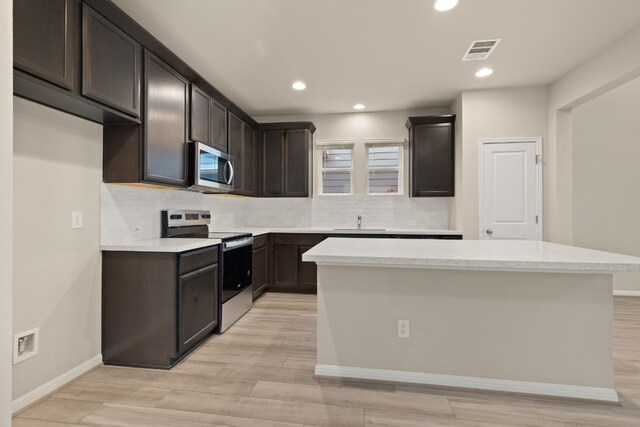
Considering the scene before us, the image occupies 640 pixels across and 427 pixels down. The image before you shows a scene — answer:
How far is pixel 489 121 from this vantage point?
4070mm

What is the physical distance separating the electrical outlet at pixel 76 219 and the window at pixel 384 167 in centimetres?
376

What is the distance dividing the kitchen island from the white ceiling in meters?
1.85

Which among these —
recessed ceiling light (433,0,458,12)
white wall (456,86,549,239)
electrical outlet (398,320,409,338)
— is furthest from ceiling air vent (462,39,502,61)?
electrical outlet (398,320,409,338)

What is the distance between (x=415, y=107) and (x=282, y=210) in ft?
8.49

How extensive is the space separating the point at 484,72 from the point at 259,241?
332 centimetres

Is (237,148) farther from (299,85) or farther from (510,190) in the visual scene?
(510,190)

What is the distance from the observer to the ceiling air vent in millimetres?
2941

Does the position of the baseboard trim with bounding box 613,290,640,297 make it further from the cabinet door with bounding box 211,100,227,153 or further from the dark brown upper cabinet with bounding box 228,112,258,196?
the cabinet door with bounding box 211,100,227,153

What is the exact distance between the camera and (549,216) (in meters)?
3.97

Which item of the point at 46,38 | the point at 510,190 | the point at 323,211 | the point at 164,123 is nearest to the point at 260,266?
the point at 323,211

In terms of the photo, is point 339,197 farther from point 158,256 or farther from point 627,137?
point 627,137

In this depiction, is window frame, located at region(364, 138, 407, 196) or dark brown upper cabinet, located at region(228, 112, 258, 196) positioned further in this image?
window frame, located at region(364, 138, 407, 196)

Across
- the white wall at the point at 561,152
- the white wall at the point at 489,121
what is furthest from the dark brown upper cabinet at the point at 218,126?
the white wall at the point at 561,152

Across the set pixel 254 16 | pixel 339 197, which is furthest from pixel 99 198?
pixel 339 197
